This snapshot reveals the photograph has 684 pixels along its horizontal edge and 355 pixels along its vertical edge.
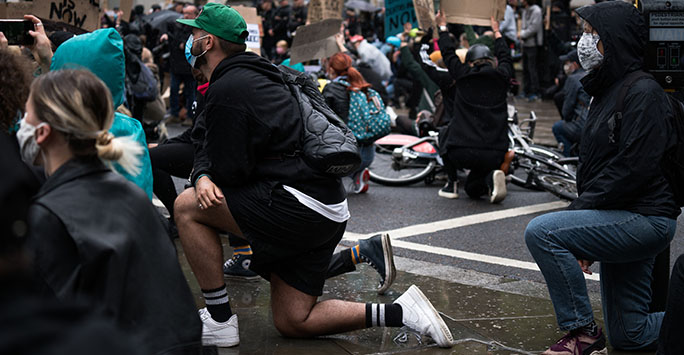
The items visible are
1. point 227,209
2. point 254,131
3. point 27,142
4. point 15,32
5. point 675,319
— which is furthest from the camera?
point 15,32

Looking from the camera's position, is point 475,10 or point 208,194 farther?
point 475,10

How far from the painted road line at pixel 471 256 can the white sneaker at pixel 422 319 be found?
6.68ft

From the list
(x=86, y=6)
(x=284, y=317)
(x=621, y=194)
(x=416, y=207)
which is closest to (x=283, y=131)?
(x=284, y=317)

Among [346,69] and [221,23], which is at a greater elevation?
[221,23]

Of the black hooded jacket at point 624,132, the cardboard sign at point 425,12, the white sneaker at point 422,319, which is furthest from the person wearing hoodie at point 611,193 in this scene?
the cardboard sign at point 425,12

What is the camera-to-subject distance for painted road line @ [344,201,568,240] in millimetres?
7504

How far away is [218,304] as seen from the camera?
432 cm

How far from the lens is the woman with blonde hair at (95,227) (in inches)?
88.9

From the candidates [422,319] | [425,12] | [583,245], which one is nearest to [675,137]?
[583,245]

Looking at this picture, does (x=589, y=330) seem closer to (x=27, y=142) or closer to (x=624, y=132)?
(x=624, y=132)

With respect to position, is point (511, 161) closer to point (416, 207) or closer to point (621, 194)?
point (416, 207)

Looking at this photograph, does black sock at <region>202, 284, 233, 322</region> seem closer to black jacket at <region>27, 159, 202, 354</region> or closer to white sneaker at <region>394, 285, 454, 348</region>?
white sneaker at <region>394, 285, 454, 348</region>

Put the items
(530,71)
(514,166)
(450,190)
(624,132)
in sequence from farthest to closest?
(530,71), (514,166), (450,190), (624,132)

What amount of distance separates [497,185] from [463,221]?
864 millimetres
